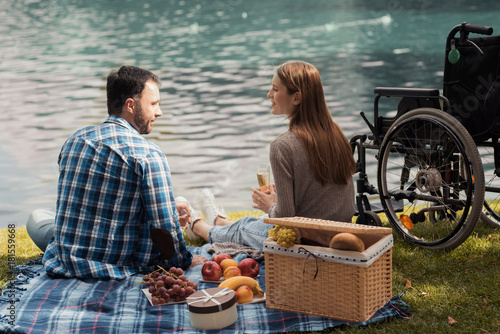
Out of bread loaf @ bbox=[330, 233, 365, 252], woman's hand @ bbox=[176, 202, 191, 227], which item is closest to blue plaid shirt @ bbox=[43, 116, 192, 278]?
woman's hand @ bbox=[176, 202, 191, 227]

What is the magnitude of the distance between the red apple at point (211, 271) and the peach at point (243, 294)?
0.31 metres

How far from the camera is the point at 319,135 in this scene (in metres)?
3.13

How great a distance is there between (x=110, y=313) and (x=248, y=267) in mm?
774

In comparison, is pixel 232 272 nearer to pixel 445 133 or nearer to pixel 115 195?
pixel 115 195

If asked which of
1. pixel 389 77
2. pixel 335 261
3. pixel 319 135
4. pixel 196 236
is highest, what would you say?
pixel 319 135

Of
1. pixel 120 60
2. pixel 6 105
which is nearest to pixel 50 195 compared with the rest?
pixel 6 105

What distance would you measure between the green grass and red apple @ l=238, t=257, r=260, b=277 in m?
0.53

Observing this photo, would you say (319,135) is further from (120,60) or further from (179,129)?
(120,60)

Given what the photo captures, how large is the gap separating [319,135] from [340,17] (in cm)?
2665

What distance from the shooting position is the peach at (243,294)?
3.09 m

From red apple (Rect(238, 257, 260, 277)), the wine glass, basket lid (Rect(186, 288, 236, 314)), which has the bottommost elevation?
red apple (Rect(238, 257, 260, 277))

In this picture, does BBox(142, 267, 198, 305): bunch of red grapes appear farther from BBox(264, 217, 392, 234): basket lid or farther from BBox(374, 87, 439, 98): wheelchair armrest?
BBox(374, 87, 439, 98): wheelchair armrest

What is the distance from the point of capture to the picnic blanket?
2.87 meters

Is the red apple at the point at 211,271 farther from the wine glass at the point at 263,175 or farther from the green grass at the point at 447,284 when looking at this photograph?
the green grass at the point at 447,284
